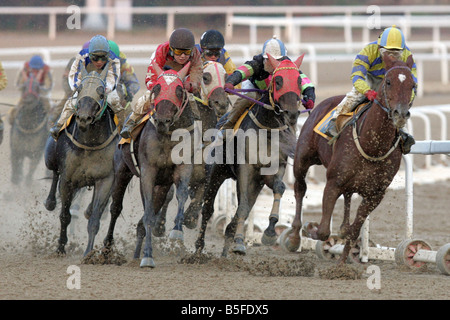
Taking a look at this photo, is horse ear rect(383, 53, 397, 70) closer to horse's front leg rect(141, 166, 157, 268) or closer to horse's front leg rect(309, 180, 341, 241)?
horse's front leg rect(309, 180, 341, 241)

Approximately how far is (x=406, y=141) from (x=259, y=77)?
1.68 metres

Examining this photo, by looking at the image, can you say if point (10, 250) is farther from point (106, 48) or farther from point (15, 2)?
point (15, 2)

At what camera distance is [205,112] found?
8.45 m

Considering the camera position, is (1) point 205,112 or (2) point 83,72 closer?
(2) point 83,72

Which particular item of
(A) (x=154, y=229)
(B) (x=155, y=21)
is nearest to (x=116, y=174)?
(A) (x=154, y=229)

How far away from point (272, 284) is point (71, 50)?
1039cm

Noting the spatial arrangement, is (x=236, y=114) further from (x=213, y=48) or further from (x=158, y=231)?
(x=158, y=231)

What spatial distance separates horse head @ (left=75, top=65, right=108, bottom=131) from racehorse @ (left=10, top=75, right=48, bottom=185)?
361 cm

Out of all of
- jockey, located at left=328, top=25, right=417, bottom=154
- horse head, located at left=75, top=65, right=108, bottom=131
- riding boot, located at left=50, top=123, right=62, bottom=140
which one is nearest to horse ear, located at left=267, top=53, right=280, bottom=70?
jockey, located at left=328, top=25, right=417, bottom=154

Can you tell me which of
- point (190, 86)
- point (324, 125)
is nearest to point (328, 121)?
point (324, 125)

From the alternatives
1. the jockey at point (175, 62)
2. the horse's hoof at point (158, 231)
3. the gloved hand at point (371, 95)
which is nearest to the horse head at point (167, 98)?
the jockey at point (175, 62)

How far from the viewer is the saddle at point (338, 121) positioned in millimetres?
7523

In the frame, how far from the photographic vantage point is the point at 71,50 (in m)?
16.5
